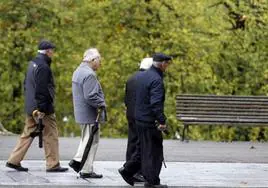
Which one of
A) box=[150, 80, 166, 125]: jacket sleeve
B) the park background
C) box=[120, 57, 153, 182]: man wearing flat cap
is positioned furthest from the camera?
the park background

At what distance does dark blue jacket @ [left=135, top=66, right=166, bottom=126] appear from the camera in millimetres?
10719

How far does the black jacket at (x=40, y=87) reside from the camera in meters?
12.0

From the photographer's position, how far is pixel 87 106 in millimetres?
11758

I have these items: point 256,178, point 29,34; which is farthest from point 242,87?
point 256,178

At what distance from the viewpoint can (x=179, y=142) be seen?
19062mm

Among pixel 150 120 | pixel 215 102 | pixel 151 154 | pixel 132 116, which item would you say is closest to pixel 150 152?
pixel 151 154

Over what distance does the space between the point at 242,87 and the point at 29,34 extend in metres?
8.18

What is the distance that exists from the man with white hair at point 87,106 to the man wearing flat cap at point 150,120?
2.58 feet

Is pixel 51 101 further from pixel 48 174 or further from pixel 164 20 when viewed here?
pixel 164 20

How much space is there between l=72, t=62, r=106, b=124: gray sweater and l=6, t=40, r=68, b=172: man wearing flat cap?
0.48 m

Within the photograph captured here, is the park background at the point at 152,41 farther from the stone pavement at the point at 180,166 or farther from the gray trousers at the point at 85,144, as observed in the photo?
the gray trousers at the point at 85,144

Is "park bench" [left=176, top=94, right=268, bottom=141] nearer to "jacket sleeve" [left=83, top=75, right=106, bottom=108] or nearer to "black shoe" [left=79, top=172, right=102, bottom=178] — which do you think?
"black shoe" [left=79, top=172, right=102, bottom=178]

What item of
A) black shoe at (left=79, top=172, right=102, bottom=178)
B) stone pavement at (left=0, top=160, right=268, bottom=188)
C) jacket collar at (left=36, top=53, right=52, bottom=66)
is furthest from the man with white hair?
jacket collar at (left=36, top=53, right=52, bottom=66)

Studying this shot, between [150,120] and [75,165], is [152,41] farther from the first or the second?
[150,120]
